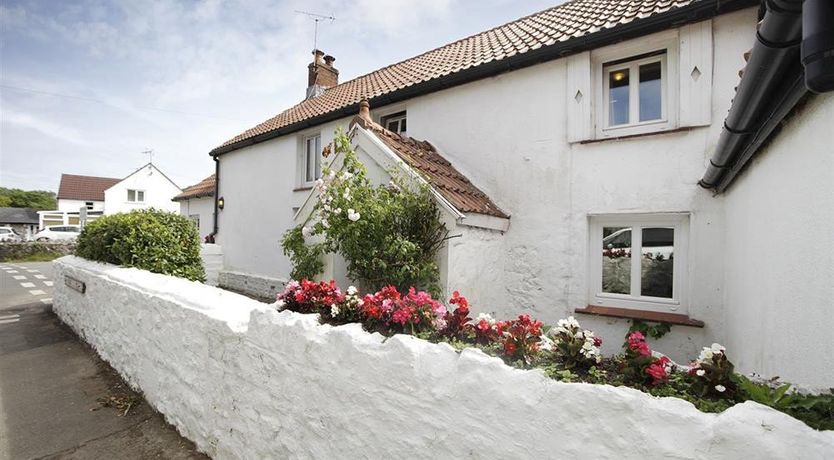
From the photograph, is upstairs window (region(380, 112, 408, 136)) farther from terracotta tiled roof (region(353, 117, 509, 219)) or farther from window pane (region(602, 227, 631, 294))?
window pane (region(602, 227, 631, 294))

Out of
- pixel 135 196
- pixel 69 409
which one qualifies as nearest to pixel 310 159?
pixel 69 409

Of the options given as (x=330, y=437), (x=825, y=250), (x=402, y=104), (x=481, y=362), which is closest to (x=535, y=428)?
(x=481, y=362)

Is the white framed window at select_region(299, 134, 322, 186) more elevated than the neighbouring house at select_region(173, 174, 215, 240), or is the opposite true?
the white framed window at select_region(299, 134, 322, 186)

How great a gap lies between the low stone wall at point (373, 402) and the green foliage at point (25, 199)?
97.2 metres

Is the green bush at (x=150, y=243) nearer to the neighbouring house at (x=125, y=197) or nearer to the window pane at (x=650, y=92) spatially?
the window pane at (x=650, y=92)

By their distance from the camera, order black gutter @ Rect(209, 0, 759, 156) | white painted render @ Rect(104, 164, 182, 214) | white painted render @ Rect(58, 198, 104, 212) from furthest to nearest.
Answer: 1. white painted render @ Rect(58, 198, 104, 212)
2. white painted render @ Rect(104, 164, 182, 214)
3. black gutter @ Rect(209, 0, 759, 156)

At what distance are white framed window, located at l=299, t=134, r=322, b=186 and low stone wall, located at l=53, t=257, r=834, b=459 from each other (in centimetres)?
577

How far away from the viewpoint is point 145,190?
3794 cm

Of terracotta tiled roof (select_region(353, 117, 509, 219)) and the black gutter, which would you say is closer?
the black gutter

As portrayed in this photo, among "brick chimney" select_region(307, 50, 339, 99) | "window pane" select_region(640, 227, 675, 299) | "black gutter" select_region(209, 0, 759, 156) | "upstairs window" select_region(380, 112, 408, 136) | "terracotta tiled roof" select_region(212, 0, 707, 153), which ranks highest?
"brick chimney" select_region(307, 50, 339, 99)

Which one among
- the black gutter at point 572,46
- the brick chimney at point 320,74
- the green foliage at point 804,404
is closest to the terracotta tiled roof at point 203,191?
the brick chimney at point 320,74

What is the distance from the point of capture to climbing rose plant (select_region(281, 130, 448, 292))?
4820 mm

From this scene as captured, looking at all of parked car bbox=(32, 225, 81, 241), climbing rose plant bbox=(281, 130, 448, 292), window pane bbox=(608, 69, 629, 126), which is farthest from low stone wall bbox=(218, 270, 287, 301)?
parked car bbox=(32, 225, 81, 241)

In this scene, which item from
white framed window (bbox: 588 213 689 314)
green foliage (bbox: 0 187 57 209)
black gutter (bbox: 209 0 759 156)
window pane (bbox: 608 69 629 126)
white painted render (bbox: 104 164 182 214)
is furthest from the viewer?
green foliage (bbox: 0 187 57 209)
